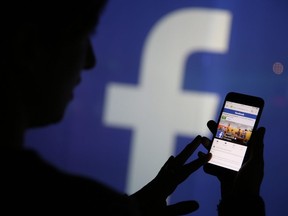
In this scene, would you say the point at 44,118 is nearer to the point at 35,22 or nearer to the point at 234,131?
the point at 35,22

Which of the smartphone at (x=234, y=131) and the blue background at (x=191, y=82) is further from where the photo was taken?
the blue background at (x=191, y=82)

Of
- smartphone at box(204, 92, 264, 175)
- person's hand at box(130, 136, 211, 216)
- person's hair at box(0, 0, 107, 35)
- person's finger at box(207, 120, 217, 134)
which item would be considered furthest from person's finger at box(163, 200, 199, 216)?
person's hair at box(0, 0, 107, 35)

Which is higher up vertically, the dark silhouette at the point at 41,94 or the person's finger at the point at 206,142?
the dark silhouette at the point at 41,94

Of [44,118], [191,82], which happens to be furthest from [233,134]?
[44,118]

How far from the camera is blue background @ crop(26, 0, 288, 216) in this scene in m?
1.51

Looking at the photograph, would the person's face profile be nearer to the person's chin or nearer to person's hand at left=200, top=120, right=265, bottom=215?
the person's chin

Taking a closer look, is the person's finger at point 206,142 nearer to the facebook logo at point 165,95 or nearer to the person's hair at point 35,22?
the facebook logo at point 165,95

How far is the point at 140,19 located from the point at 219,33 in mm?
330

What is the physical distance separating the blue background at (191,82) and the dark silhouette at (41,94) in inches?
45.1

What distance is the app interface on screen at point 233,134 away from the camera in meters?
0.99

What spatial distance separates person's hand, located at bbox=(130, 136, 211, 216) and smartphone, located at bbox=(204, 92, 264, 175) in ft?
0.41

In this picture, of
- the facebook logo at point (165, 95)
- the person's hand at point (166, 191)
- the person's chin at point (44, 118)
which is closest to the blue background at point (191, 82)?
the facebook logo at point (165, 95)

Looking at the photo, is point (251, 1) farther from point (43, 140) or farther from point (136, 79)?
point (43, 140)

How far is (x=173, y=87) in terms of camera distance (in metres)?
1.56
